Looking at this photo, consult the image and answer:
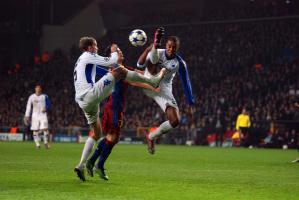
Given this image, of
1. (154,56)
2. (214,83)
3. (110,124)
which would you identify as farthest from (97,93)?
(214,83)

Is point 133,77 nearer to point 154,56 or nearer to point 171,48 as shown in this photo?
point 154,56

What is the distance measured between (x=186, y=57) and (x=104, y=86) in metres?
31.2

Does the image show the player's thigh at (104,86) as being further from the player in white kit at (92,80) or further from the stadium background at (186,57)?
the stadium background at (186,57)

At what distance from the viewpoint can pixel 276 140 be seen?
101ft

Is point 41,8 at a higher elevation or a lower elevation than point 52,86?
higher

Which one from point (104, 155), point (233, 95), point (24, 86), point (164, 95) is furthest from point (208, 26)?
point (104, 155)

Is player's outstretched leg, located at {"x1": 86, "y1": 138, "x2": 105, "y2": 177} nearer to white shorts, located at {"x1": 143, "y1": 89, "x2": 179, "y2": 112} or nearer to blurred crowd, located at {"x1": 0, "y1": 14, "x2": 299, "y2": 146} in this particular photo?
white shorts, located at {"x1": 143, "y1": 89, "x2": 179, "y2": 112}

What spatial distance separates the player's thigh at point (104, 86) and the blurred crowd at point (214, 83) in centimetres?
2135

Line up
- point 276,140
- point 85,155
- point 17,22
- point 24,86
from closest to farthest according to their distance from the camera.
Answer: point 85,155
point 276,140
point 24,86
point 17,22

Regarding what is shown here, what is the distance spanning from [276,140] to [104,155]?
68.8 feet

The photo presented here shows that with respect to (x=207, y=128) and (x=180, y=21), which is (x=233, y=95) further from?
(x=180, y=21)

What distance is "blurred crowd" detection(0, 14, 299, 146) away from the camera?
33.2 meters

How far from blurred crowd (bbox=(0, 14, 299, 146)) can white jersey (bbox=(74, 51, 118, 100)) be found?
69.7ft

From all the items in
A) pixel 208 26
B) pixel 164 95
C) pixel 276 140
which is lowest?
pixel 276 140
